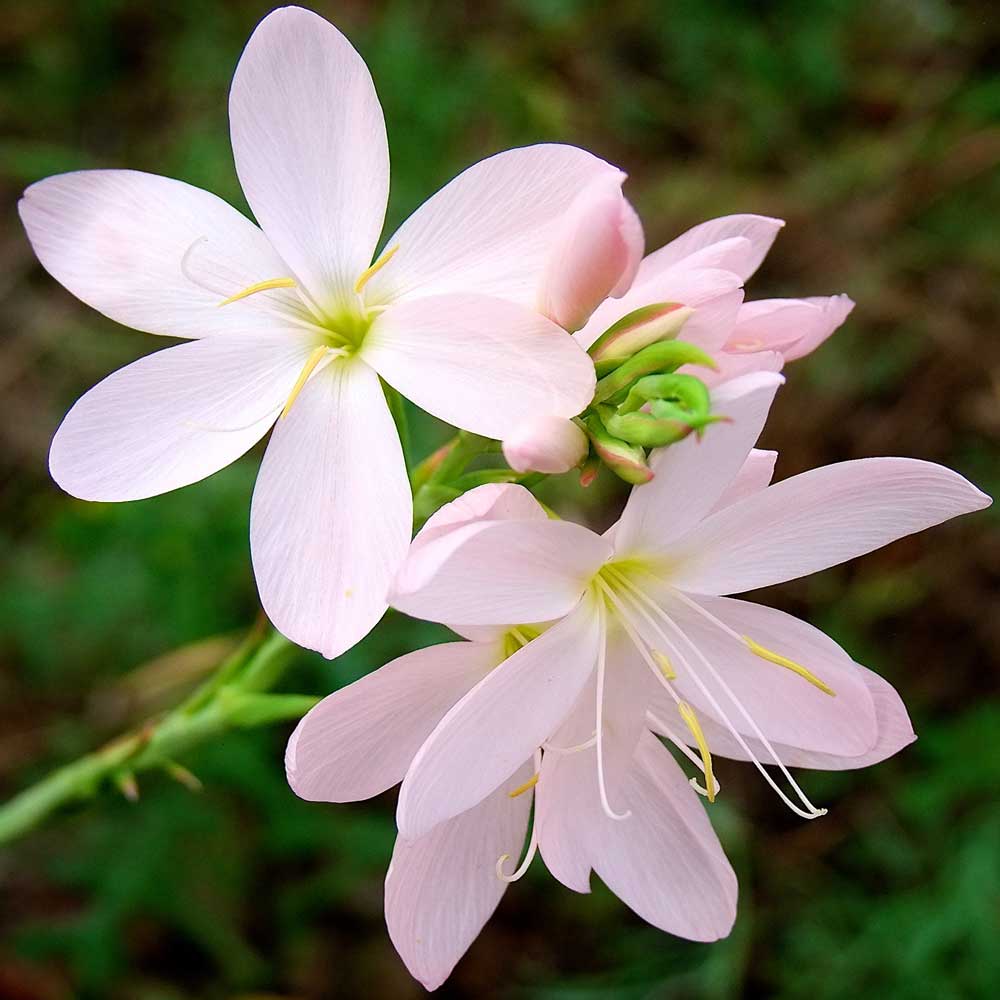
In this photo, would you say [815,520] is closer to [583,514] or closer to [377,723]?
[377,723]

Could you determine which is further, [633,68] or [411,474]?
[633,68]

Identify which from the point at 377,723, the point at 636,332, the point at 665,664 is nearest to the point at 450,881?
the point at 377,723

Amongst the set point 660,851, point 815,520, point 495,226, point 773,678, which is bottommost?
point 660,851

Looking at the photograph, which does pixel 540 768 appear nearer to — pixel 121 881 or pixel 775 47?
pixel 121 881

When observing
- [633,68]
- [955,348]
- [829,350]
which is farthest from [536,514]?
[633,68]

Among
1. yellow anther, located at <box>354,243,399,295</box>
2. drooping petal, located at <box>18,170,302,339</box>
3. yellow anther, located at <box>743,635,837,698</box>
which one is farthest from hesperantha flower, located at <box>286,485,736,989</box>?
drooping petal, located at <box>18,170,302,339</box>

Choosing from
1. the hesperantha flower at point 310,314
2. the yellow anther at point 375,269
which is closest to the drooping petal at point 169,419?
the hesperantha flower at point 310,314
